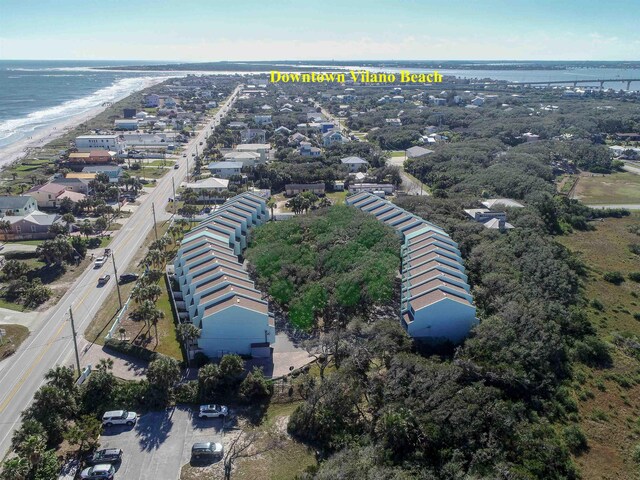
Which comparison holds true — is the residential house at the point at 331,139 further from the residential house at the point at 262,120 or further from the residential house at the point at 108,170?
the residential house at the point at 108,170

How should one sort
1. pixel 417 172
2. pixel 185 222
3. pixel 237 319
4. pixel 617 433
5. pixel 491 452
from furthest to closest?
pixel 417 172 → pixel 185 222 → pixel 237 319 → pixel 617 433 → pixel 491 452

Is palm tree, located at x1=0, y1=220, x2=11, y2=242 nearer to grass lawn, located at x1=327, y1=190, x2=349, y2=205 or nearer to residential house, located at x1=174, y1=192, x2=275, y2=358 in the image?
residential house, located at x1=174, y1=192, x2=275, y2=358

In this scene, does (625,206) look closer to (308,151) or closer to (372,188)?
(372,188)

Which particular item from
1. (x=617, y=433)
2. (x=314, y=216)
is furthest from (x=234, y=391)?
(x=314, y=216)

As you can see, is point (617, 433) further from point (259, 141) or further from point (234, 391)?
point (259, 141)

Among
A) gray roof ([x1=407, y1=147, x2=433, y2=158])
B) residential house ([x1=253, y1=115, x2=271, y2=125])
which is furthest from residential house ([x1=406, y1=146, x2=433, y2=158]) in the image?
residential house ([x1=253, y1=115, x2=271, y2=125])

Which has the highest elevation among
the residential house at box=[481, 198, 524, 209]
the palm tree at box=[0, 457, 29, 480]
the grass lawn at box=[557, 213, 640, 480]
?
the palm tree at box=[0, 457, 29, 480]
